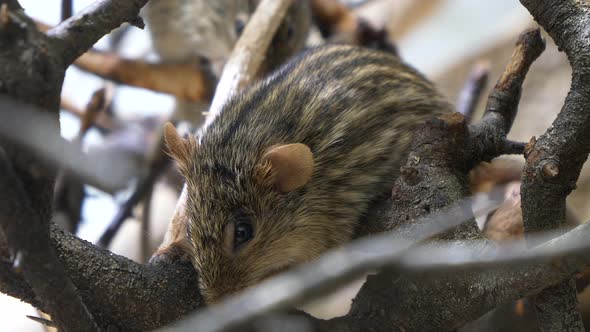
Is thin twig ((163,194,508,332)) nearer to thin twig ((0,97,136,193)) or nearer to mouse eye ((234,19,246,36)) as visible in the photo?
thin twig ((0,97,136,193))

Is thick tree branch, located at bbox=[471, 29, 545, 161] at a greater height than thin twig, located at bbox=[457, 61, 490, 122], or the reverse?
thin twig, located at bbox=[457, 61, 490, 122]

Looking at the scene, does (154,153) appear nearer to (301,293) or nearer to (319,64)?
(319,64)

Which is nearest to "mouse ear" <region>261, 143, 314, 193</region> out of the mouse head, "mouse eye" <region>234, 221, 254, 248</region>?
the mouse head

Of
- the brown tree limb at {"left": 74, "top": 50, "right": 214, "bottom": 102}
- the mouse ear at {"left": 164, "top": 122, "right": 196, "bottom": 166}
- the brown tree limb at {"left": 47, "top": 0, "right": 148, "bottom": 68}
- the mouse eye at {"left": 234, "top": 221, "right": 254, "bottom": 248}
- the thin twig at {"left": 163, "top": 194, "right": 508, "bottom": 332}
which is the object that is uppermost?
the brown tree limb at {"left": 74, "top": 50, "right": 214, "bottom": 102}

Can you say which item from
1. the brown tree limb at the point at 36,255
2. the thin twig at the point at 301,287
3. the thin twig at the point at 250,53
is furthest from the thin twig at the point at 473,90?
the thin twig at the point at 301,287

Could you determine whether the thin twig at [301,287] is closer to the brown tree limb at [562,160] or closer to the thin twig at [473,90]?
the brown tree limb at [562,160]
